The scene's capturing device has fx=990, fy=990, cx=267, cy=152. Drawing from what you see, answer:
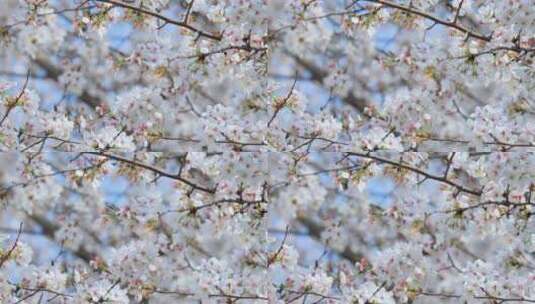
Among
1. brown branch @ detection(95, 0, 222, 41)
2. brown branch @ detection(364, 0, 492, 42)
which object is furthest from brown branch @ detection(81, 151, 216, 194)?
brown branch @ detection(364, 0, 492, 42)

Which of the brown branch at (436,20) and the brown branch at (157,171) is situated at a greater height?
the brown branch at (436,20)

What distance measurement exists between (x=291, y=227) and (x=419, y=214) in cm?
34

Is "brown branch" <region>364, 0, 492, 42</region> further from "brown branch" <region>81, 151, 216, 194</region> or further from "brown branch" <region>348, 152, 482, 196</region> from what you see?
"brown branch" <region>81, 151, 216, 194</region>

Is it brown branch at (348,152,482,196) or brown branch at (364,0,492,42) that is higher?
brown branch at (364,0,492,42)

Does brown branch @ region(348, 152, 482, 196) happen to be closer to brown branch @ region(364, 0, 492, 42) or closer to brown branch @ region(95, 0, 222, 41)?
brown branch @ region(364, 0, 492, 42)

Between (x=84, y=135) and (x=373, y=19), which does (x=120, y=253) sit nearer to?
(x=84, y=135)

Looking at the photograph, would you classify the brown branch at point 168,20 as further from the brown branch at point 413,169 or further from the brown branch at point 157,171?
the brown branch at point 413,169

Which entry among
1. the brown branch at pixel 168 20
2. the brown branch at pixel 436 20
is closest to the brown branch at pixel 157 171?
the brown branch at pixel 168 20

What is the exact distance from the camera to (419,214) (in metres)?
2.62

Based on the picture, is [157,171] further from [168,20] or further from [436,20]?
[436,20]

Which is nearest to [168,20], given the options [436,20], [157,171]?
[157,171]

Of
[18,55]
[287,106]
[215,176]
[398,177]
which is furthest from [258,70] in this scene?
[18,55]

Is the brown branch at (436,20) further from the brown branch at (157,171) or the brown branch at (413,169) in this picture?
the brown branch at (157,171)

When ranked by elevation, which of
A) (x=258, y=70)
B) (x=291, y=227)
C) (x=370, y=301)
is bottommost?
(x=370, y=301)
